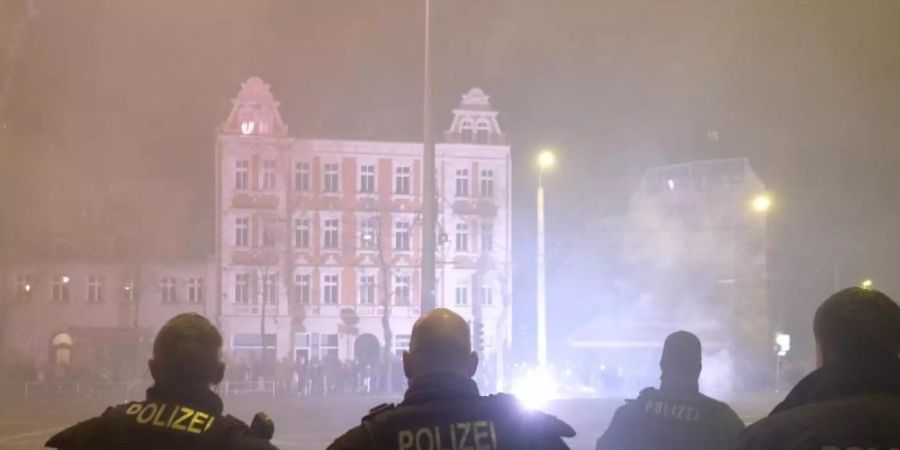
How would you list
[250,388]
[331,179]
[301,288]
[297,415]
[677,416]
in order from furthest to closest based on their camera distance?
[331,179] < [301,288] < [250,388] < [297,415] < [677,416]

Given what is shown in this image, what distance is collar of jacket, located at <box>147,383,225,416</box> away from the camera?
322 centimetres

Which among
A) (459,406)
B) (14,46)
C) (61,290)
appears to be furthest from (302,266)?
(459,406)

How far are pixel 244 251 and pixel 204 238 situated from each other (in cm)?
162

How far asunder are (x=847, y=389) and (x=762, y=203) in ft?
123

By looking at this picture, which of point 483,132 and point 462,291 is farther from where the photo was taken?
point 483,132

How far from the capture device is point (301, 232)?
36656mm

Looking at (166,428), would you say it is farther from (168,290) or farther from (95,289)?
(95,289)

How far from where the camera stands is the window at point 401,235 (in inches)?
1444

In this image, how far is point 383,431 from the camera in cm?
283

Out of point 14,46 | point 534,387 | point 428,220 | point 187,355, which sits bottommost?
point 534,387

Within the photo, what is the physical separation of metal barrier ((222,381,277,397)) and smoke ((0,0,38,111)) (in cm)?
1094

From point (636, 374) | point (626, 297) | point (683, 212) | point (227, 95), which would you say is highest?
point (227, 95)

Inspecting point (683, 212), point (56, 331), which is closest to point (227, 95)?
point (56, 331)

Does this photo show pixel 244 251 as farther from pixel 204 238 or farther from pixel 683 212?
pixel 683 212
